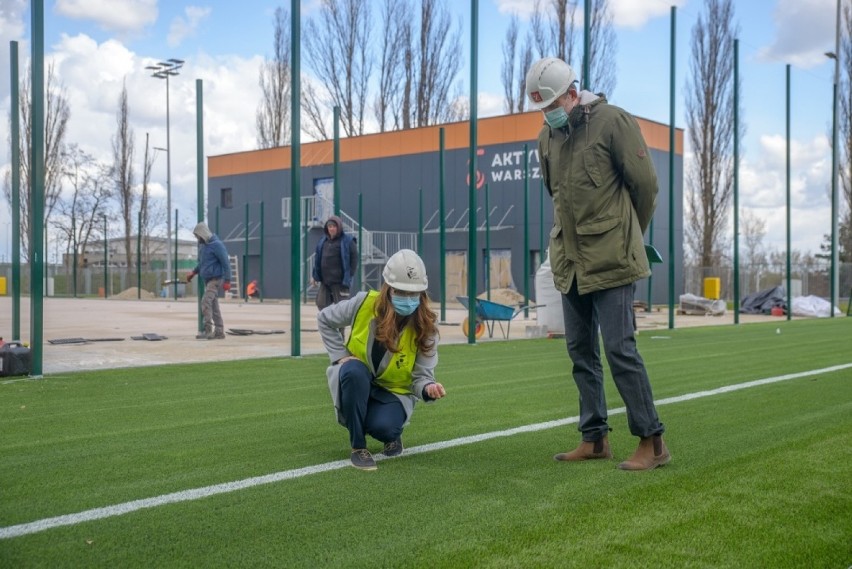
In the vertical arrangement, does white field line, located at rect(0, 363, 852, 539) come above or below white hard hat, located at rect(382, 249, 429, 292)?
below

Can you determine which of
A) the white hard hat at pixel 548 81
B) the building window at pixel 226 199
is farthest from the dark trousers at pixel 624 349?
the building window at pixel 226 199

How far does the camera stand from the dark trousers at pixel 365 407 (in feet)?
15.6

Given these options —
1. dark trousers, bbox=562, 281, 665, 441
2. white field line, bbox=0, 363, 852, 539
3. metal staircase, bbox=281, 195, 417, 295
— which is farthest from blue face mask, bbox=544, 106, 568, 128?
metal staircase, bbox=281, 195, 417, 295

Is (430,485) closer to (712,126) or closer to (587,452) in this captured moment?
(587,452)

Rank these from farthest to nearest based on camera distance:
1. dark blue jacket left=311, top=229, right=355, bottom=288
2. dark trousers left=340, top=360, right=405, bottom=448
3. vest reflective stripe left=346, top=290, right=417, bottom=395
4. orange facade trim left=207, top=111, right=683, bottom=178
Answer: orange facade trim left=207, top=111, right=683, bottom=178
dark blue jacket left=311, top=229, right=355, bottom=288
vest reflective stripe left=346, top=290, right=417, bottom=395
dark trousers left=340, top=360, right=405, bottom=448

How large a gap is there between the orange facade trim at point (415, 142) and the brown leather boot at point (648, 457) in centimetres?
3217

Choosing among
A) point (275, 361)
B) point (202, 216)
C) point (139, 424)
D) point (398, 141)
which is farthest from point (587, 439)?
point (398, 141)

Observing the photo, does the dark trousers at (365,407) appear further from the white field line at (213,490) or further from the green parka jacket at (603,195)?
the green parka jacket at (603,195)

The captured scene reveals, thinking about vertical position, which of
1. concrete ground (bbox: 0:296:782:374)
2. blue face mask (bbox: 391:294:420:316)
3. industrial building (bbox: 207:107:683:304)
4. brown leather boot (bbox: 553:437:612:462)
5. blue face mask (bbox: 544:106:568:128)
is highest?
industrial building (bbox: 207:107:683:304)

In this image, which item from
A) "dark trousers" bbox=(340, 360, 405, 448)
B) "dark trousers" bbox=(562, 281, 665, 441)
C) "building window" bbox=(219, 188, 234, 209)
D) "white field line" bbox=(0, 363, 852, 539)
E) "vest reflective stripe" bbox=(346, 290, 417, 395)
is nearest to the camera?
"white field line" bbox=(0, 363, 852, 539)

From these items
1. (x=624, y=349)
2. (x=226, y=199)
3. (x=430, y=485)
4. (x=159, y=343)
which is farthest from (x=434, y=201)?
(x=430, y=485)

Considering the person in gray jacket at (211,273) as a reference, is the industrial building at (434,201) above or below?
above

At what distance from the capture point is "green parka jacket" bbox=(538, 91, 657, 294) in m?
4.66

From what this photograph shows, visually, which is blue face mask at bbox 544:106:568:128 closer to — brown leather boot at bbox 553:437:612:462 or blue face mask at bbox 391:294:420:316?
blue face mask at bbox 391:294:420:316
